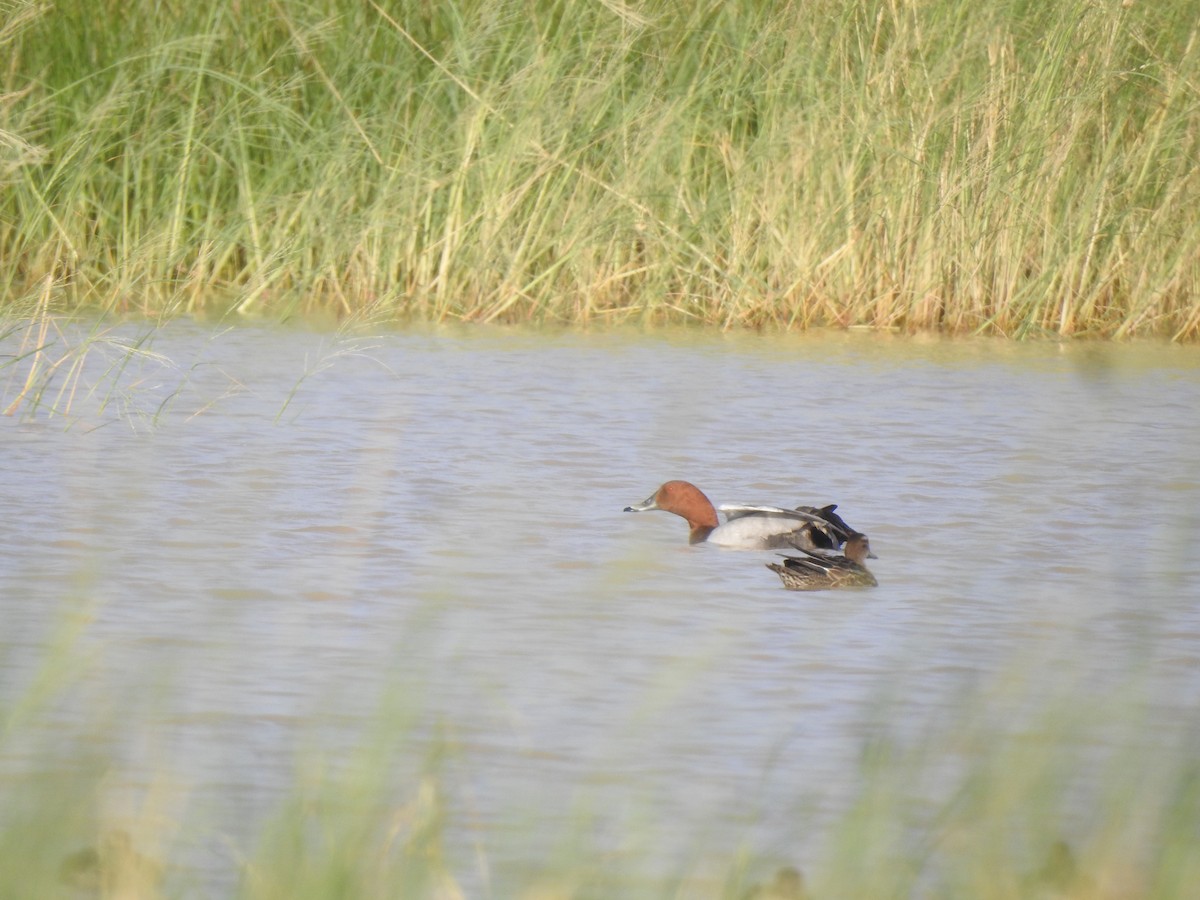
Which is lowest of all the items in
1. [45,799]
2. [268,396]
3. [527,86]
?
[268,396]

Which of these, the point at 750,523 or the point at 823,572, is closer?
the point at 823,572

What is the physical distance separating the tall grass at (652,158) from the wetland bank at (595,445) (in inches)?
1.2

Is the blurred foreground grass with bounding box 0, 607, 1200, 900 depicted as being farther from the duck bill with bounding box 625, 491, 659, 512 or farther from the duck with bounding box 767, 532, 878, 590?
the duck bill with bounding box 625, 491, 659, 512

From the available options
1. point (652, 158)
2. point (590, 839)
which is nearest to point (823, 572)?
point (590, 839)

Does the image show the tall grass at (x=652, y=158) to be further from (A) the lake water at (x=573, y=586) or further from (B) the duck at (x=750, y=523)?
(B) the duck at (x=750, y=523)

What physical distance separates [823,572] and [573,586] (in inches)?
23.0

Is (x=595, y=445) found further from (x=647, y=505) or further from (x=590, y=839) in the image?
(x=590, y=839)

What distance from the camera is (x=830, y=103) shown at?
9.27m


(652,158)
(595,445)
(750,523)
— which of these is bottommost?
(595,445)

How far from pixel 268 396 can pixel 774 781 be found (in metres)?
4.38

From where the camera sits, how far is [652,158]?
9242 millimetres

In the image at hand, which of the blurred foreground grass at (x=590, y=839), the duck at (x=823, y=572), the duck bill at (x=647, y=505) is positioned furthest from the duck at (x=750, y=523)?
the blurred foreground grass at (x=590, y=839)

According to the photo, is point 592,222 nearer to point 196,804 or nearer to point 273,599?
point 273,599

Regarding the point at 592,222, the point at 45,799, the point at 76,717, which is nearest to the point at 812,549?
the point at 76,717
